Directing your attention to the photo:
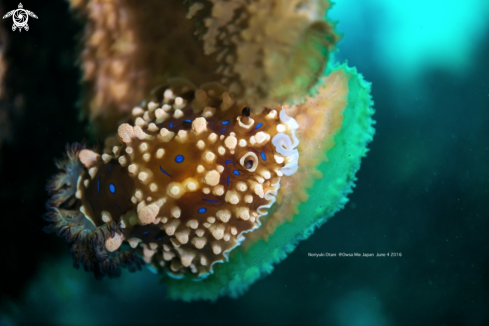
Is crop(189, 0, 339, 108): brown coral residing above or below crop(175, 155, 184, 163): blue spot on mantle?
above

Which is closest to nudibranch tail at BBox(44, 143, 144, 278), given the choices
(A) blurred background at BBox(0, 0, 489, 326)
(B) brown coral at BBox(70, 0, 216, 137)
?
(A) blurred background at BBox(0, 0, 489, 326)

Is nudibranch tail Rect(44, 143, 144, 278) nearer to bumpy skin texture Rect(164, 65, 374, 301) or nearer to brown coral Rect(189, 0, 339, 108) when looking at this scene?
bumpy skin texture Rect(164, 65, 374, 301)

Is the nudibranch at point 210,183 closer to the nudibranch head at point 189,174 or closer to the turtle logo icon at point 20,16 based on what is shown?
the nudibranch head at point 189,174

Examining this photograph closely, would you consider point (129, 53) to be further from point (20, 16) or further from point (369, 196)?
point (369, 196)

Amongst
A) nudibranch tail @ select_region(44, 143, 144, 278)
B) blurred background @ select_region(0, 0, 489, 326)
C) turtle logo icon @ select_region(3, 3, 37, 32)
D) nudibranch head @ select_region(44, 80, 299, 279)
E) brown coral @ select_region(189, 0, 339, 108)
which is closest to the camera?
brown coral @ select_region(189, 0, 339, 108)

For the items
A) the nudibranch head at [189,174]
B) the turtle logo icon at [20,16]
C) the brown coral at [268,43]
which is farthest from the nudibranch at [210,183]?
the turtle logo icon at [20,16]

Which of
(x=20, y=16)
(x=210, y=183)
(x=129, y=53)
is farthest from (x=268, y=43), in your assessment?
(x=20, y=16)

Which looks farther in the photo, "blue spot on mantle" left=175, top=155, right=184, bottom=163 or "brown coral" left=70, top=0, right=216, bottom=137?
"brown coral" left=70, top=0, right=216, bottom=137

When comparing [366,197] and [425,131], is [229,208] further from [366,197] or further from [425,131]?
[425,131]
